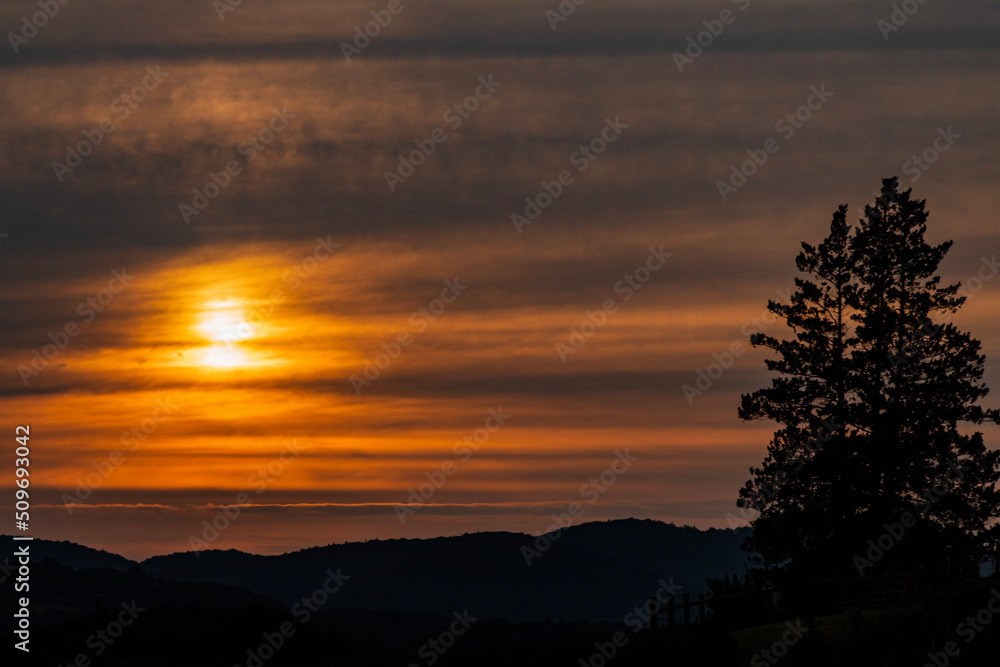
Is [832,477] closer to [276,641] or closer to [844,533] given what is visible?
[844,533]

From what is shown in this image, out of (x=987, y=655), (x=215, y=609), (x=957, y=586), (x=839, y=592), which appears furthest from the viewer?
(x=215, y=609)

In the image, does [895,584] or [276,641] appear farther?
[276,641]

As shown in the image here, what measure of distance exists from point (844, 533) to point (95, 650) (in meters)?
89.8

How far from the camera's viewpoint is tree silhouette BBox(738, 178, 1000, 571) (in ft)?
188

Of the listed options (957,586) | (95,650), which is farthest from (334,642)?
(957,586)

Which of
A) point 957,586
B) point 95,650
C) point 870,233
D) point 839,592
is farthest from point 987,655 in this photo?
point 95,650

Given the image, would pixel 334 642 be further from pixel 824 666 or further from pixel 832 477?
pixel 824 666

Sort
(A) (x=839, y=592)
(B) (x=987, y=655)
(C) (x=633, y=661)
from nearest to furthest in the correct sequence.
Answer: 1. (B) (x=987, y=655)
2. (C) (x=633, y=661)
3. (A) (x=839, y=592)

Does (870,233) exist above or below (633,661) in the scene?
above

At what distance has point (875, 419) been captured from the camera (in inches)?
2313

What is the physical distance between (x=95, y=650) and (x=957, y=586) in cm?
10444

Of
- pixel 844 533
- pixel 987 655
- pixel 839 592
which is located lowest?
pixel 987 655

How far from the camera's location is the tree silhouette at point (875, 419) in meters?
57.3

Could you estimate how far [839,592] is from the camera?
45.6m
